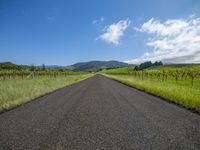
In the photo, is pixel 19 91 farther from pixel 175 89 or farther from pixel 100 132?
pixel 175 89

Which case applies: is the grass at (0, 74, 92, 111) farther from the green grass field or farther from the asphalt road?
the green grass field

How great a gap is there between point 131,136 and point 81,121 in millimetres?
1899

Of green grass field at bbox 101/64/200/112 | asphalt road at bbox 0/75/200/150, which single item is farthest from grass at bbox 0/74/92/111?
green grass field at bbox 101/64/200/112

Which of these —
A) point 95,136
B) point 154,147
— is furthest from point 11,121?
point 154,147

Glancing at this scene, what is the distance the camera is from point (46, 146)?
3398 mm

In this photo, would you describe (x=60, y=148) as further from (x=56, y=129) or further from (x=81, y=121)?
(x=81, y=121)

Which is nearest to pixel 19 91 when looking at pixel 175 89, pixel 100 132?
pixel 100 132

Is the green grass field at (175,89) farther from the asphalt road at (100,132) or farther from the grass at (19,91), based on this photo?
the grass at (19,91)

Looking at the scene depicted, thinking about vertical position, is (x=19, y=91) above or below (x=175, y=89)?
above

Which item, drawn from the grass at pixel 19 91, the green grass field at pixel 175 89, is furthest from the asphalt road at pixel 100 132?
the grass at pixel 19 91

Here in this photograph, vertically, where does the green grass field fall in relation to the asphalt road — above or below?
below

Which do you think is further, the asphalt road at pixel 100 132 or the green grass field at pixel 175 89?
the green grass field at pixel 175 89

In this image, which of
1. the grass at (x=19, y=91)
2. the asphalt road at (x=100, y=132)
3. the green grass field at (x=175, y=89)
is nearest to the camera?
the asphalt road at (x=100, y=132)

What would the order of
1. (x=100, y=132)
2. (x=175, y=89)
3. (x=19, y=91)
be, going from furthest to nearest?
(x=175, y=89), (x=19, y=91), (x=100, y=132)
